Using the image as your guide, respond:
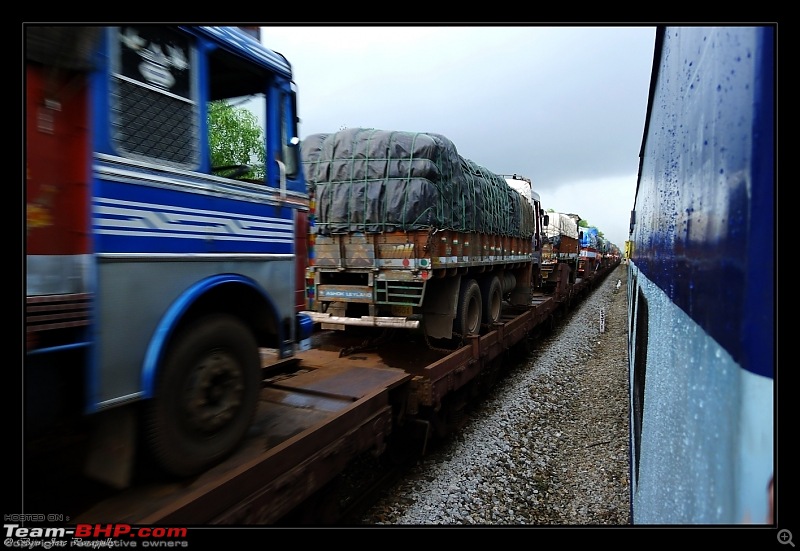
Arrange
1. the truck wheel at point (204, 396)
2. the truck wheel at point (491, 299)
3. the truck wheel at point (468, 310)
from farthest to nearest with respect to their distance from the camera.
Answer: the truck wheel at point (491, 299), the truck wheel at point (468, 310), the truck wheel at point (204, 396)

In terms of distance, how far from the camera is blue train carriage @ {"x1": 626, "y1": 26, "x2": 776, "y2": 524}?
969mm

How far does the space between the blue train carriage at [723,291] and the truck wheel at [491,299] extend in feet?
19.7

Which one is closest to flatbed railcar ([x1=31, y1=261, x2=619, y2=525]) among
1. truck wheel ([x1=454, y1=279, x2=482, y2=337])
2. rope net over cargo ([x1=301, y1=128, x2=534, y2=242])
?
truck wheel ([x1=454, y1=279, x2=482, y2=337])

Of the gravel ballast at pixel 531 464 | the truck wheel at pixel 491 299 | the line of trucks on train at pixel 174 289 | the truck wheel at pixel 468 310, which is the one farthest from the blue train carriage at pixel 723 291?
the truck wheel at pixel 491 299

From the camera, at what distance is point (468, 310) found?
7.07m

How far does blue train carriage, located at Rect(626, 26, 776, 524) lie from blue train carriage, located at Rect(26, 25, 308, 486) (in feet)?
8.28

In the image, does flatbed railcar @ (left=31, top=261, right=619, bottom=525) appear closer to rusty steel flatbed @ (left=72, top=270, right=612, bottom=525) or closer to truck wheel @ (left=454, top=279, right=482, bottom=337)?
rusty steel flatbed @ (left=72, top=270, right=612, bottom=525)

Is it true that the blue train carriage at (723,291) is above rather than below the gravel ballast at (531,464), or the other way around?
above

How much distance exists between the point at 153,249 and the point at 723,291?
2638 mm

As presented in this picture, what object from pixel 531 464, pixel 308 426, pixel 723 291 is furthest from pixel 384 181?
pixel 723 291

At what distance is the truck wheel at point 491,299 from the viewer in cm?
790

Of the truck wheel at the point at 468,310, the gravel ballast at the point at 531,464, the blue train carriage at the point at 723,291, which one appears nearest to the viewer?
the blue train carriage at the point at 723,291

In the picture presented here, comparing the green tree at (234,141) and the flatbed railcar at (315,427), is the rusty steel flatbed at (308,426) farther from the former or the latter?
the green tree at (234,141)
